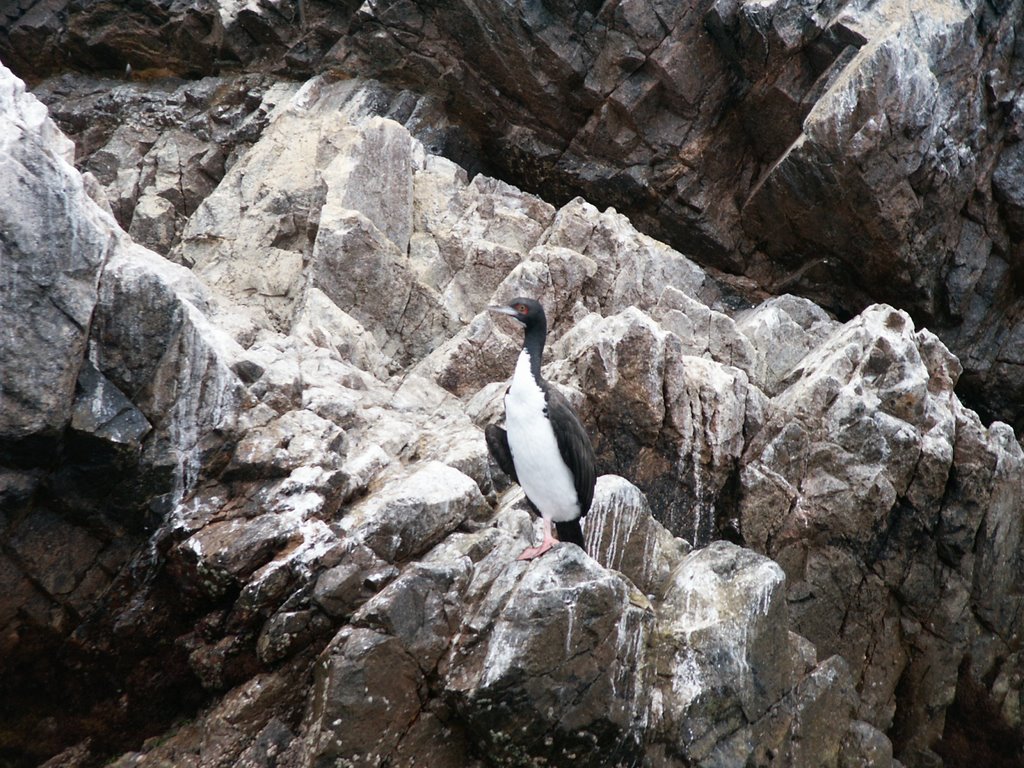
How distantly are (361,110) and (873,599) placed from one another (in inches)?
565

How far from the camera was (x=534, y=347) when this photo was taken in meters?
8.88

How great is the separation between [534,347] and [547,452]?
1168mm

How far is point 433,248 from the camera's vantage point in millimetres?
16328

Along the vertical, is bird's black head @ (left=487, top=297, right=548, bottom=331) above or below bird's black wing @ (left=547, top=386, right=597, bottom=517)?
above

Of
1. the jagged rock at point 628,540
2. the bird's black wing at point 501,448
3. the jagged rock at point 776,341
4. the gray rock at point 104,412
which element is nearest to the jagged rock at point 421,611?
the bird's black wing at point 501,448

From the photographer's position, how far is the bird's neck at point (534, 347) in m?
8.77

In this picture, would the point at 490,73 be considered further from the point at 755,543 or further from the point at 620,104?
the point at 755,543

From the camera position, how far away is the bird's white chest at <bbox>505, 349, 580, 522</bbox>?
8375 mm

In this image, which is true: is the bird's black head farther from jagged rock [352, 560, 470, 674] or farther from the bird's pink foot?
jagged rock [352, 560, 470, 674]

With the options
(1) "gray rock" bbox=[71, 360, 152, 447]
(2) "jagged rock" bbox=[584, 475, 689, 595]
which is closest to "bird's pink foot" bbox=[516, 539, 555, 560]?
(2) "jagged rock" bbox=[584, 475, 689, 595]

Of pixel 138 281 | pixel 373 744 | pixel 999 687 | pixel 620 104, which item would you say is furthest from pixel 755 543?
pixel 620 104

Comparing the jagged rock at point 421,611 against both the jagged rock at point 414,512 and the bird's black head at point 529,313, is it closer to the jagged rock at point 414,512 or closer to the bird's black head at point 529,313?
the jagged rock at point 414,512

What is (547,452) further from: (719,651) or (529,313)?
(719,651)

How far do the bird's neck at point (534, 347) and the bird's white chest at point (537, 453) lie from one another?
10 cm
